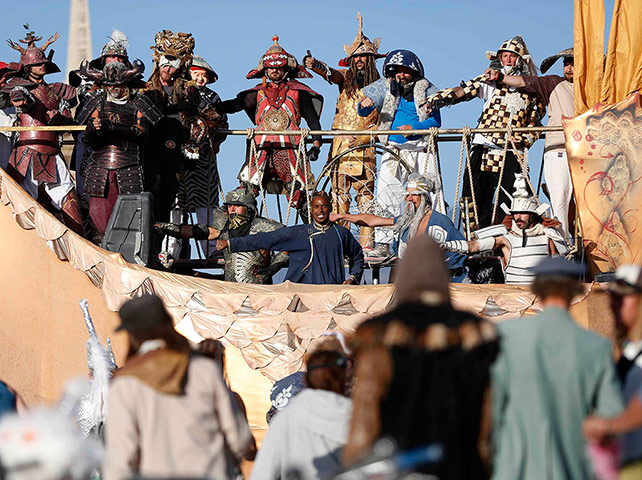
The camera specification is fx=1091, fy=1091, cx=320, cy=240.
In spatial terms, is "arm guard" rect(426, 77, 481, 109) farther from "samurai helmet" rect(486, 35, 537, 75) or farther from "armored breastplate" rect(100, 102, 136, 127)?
"armored breastplate" rect(100, 102, 136, 127)

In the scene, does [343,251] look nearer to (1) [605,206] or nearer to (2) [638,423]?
(1) [605,206]

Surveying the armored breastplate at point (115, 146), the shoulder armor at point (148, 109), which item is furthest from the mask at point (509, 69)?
the armored breastplate at point (115, 146)

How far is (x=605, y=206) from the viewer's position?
28.5 ft

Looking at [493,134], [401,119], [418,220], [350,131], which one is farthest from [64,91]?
[493,134]

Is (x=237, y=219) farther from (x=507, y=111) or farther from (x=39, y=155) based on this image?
(x=507, y=111)

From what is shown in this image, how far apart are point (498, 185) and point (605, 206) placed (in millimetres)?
1291

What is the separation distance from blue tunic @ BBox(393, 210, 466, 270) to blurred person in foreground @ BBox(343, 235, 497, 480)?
4.75 meters

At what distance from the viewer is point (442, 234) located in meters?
8.66

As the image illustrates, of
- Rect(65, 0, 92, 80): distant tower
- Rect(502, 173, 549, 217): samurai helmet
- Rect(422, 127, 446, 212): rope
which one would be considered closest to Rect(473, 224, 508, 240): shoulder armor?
Rect(502, 173, 549, 217): samurai helmet

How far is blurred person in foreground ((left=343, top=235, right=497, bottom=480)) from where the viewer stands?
144 inches

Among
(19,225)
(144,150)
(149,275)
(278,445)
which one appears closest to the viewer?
(278,445)

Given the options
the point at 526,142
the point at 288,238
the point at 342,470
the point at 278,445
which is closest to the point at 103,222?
the point at 288,238

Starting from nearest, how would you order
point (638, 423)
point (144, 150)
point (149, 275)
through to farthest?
1. point (638, 423)
2. point (149, 275)
3. point (144, 150)

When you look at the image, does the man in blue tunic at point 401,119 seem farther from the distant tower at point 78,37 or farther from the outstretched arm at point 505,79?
the distant tower at point 78,37
